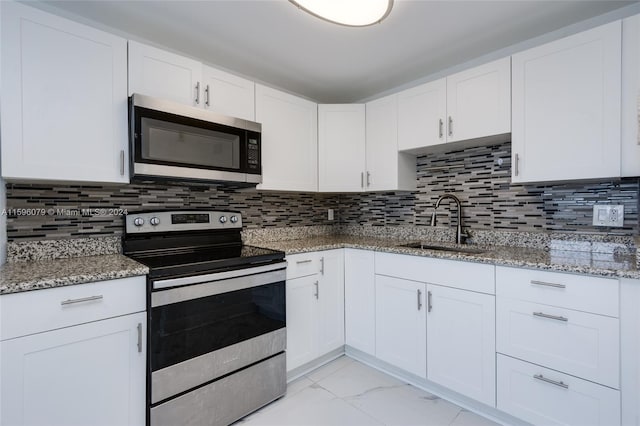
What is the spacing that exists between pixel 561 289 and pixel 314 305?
4.60ft

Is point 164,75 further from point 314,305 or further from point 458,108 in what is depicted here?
point 458,108

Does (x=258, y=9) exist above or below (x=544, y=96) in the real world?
above

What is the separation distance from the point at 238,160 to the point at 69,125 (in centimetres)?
86

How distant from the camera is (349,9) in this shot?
4.24ft

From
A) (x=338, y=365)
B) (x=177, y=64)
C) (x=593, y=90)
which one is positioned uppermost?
(x=177, y=64)

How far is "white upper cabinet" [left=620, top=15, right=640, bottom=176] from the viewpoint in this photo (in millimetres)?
1477

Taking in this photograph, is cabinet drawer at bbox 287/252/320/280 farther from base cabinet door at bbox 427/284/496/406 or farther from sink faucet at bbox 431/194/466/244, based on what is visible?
sink faucet at bbox 431/194/466/244

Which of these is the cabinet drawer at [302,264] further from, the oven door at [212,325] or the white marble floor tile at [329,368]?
the white marble floor tile at [329,368]

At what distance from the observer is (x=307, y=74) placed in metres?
2.48

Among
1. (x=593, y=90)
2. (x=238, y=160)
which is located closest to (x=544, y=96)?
(x=593, y=90)

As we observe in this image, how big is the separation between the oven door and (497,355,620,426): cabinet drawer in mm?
1247

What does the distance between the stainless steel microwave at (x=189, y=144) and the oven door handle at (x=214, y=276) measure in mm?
591

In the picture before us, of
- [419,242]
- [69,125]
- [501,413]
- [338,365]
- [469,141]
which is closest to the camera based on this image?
[69,125]

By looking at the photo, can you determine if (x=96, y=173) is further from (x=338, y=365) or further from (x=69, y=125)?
(x=338, y=365)
